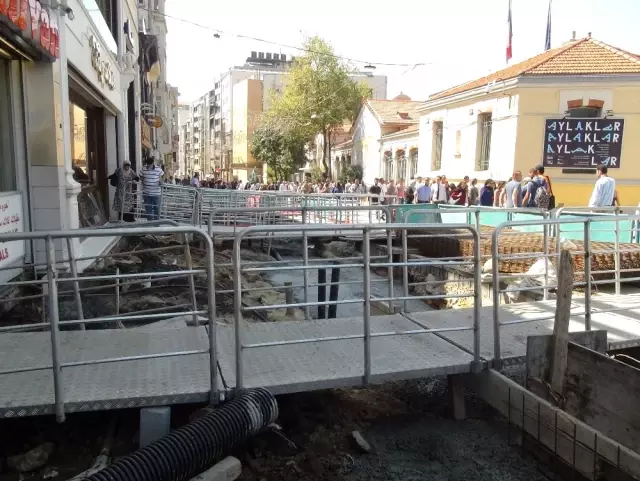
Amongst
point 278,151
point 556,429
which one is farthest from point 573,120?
point 278,151

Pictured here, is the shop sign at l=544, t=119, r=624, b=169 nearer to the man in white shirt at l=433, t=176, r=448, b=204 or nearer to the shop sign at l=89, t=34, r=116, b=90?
the man in white shirt at l=433, t=176, r=448, b=204

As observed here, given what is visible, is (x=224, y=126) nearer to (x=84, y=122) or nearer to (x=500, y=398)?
(x=84, y=122)

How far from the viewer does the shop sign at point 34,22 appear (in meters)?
5.51

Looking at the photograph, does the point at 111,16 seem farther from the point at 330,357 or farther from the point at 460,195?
the point at 330,357

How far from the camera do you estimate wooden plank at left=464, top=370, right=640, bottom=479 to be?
3293 millimetres

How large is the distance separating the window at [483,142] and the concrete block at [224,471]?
818 inches

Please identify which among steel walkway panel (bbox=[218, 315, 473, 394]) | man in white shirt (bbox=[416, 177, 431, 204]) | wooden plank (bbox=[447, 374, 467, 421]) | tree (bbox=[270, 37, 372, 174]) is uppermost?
tree (bbox=[270, 37, 372, 174])

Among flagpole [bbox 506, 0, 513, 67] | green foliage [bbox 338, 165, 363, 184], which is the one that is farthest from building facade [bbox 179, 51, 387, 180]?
flagpole [bbox 506, 0, 513, 67]

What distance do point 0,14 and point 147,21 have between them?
31.0 m

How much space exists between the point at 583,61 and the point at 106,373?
2149 cm

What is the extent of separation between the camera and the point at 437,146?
2642 centimetres

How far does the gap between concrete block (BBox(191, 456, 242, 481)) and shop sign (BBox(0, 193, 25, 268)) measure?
4.38 meters

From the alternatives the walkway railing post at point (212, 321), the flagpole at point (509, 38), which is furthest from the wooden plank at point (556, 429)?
the flagpole at point (509, 38)

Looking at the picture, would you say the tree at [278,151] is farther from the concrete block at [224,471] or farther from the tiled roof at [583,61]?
the concrete block at [224,471]
